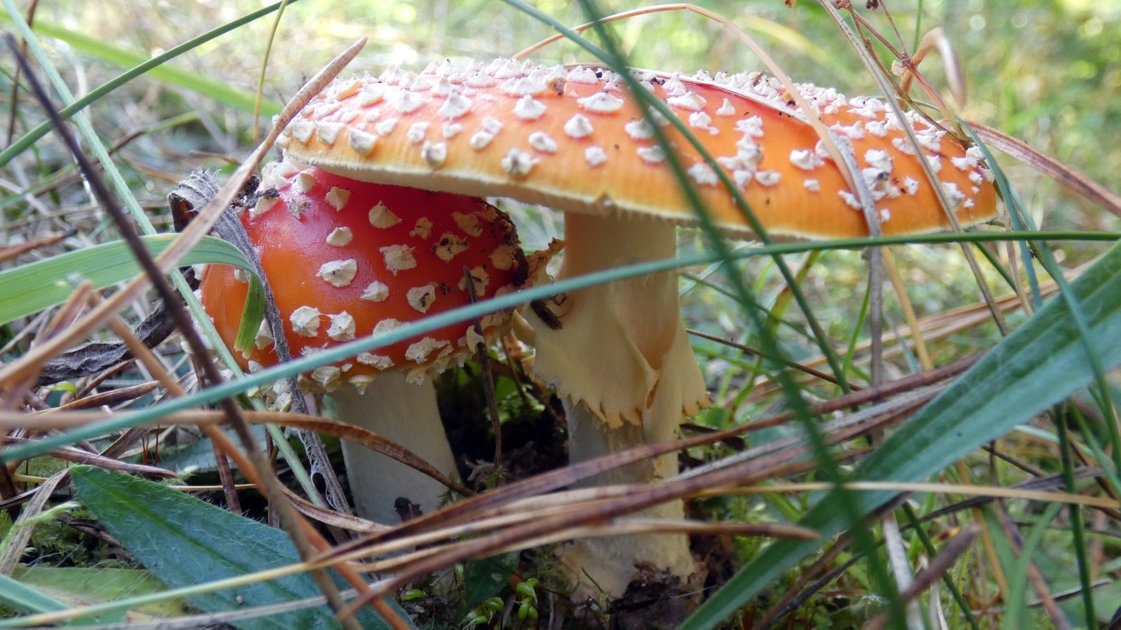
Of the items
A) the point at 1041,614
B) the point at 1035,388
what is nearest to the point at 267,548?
the point at 1035,388

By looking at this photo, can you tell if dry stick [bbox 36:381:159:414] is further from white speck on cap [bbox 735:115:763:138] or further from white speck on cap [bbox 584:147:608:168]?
white speck on cap [bbox 735:115:763:138]

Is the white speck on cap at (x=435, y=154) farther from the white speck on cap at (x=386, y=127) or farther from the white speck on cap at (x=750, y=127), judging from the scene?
the white speck on cap at (x=750, y=127)

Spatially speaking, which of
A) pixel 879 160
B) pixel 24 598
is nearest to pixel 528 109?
pixel 879 160

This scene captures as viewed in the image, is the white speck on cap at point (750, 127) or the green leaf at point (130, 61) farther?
the green leaf at point (130, 61)

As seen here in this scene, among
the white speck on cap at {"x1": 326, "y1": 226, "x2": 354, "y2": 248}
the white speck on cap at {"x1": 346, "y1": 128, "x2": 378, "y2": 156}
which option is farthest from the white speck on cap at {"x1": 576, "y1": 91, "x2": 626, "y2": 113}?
the white speck on cap at {"x1": 326, "y1": 226, "x2": 354, "y2": 248}

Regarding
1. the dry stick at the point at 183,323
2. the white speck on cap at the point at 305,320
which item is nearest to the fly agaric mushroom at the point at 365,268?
the white speck on cap at the point at 305,320
